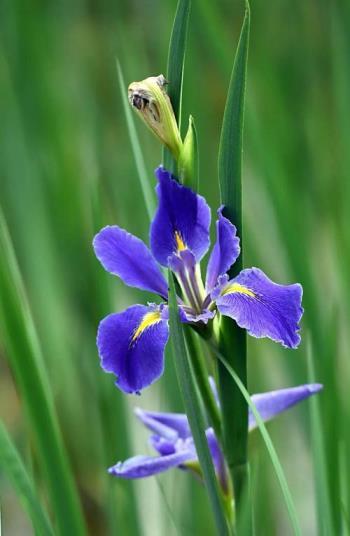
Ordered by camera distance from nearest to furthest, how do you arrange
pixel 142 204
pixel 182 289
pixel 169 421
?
pixel 182 289 → pixel 169 421 → pixel 142 204

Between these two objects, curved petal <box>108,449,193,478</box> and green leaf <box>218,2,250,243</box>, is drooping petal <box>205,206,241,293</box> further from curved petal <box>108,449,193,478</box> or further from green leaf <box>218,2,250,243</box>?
curved petal <box>108,449,193,478</box>

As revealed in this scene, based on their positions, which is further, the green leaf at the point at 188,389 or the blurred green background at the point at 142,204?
the blurred green background at the point at 142,204

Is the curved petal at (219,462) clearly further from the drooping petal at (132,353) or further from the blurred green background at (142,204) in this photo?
the blurred green background at (142,204)

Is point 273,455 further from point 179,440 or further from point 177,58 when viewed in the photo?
point 177,58

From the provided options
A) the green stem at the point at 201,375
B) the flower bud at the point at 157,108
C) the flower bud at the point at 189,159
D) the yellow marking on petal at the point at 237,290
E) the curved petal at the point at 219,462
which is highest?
the flower bud at the point at 157,108

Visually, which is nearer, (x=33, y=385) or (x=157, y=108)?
(x=157, y=108)

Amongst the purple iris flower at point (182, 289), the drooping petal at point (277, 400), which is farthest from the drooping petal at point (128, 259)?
the drooping petal at point (277, 400)

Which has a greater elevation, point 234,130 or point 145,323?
point 234,130

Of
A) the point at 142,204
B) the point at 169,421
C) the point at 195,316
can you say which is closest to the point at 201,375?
the point at 195,316
